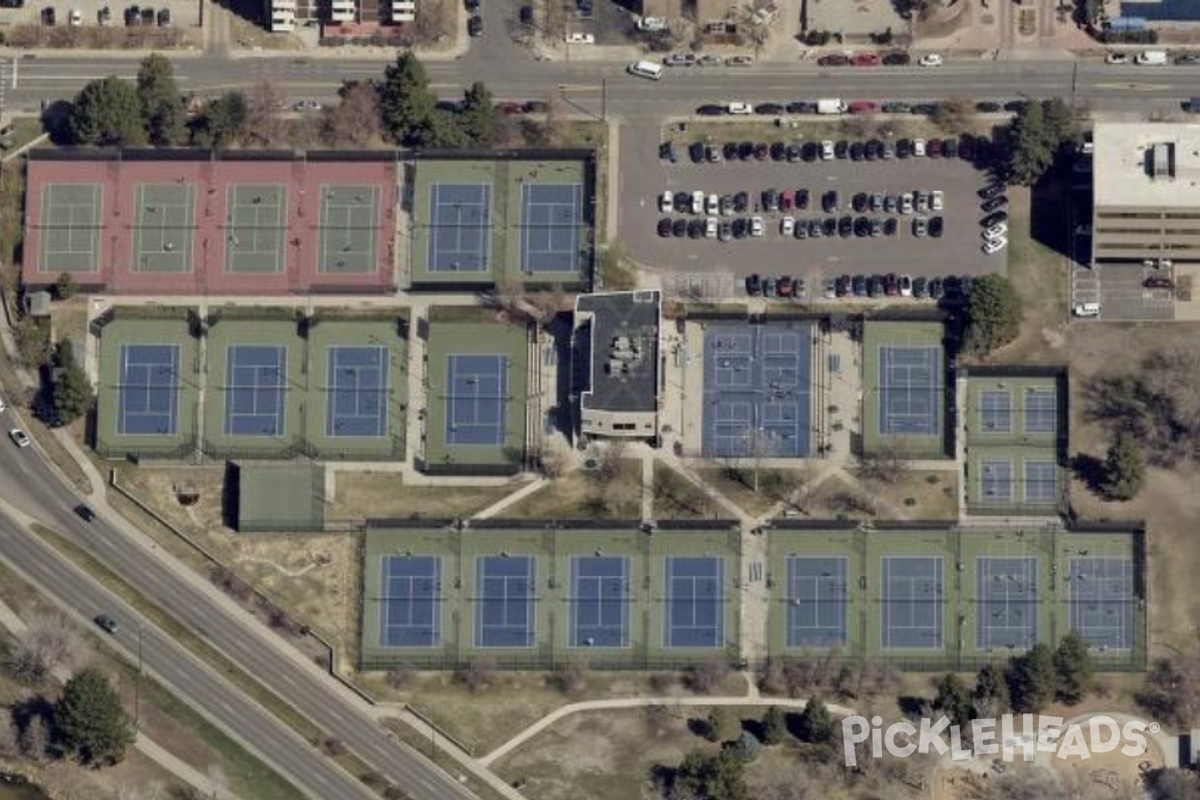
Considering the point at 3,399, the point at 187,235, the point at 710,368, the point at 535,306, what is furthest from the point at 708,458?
the point at 3,399

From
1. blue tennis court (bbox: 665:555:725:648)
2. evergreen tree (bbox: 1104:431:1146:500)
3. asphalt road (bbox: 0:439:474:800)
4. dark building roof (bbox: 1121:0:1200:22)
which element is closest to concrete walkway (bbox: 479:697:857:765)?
blue tennis court (bbox: 665:555:725:648)

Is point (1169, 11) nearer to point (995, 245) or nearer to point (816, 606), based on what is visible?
point (995, 245)

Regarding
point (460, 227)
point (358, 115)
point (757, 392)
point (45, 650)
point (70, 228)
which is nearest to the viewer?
point (45, 650)

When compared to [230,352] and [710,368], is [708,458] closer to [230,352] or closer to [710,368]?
[710,368]

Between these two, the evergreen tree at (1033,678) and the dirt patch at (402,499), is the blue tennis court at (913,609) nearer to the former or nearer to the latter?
the evergreen tree at (1033,678)

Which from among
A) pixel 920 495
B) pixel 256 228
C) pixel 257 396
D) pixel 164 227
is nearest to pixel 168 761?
pixel 257 396
